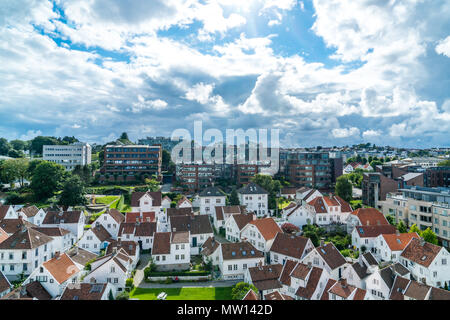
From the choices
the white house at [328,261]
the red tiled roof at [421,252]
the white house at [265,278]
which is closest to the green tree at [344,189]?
the red tiled roof at [421,252]

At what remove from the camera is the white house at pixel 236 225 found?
48531 millimetres

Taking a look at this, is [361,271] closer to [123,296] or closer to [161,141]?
[123,296]

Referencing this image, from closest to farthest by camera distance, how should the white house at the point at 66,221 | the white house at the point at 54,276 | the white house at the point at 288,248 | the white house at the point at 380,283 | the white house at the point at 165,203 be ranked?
the white house at the point at 380,283
the white house at the point at 54,276
the white house at the point at 288,248
the white house at the point at 66,221
the white house at the point at 165,203

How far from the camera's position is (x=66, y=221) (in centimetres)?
5138

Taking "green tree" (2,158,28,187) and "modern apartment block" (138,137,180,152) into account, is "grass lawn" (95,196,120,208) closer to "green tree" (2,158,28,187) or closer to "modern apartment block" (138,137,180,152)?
"green tree" (2,158,28,187)

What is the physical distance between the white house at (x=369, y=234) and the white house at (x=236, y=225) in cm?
1673

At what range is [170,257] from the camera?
131 ft

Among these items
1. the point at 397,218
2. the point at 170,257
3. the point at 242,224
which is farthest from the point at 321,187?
the point at 170,257

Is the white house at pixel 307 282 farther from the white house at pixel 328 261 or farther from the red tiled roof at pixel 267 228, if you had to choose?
the red tiled roof at pixel 267 228

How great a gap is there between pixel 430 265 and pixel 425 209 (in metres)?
20.9

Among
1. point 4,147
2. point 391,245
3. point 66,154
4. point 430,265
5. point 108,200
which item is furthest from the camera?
point 4,147

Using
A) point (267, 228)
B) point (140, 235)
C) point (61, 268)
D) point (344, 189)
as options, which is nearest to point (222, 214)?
point (267, 228)

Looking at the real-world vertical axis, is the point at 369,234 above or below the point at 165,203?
below
